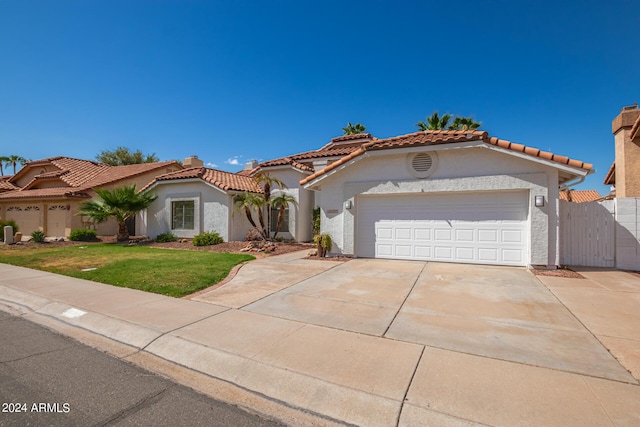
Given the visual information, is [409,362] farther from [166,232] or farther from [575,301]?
[166,232]

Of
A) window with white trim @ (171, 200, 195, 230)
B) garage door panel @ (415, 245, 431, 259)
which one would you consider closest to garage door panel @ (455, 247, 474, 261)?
garage door panel @ (415, 245, 431, 259)

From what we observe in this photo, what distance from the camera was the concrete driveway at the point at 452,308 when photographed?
380cm

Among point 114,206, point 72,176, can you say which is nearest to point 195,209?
point 114,206

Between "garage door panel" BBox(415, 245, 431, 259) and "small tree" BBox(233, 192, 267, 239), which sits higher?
"small tree" BBox(233, 192, 267, 239)

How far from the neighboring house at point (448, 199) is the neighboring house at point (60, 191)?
17.8m

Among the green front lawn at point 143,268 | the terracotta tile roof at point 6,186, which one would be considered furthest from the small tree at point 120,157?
the green front lawn at point 143,268

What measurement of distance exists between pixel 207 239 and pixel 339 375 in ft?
45.1

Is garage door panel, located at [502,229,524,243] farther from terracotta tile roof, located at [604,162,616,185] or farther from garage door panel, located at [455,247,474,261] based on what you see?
terracotta tile roof, located at [604,162,616,185]

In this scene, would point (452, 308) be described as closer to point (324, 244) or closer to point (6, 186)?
point (324, 244)

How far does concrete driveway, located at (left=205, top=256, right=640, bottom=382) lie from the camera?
3797 mm

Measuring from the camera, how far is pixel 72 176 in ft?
72.9

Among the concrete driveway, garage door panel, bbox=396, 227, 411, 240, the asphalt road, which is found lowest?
the asphalt road

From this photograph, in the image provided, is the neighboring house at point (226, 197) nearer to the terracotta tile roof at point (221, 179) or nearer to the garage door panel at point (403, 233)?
the terracotta tile roof at point (221, 179)

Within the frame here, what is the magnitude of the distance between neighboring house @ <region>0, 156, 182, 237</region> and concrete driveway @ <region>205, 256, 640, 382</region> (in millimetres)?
18328
